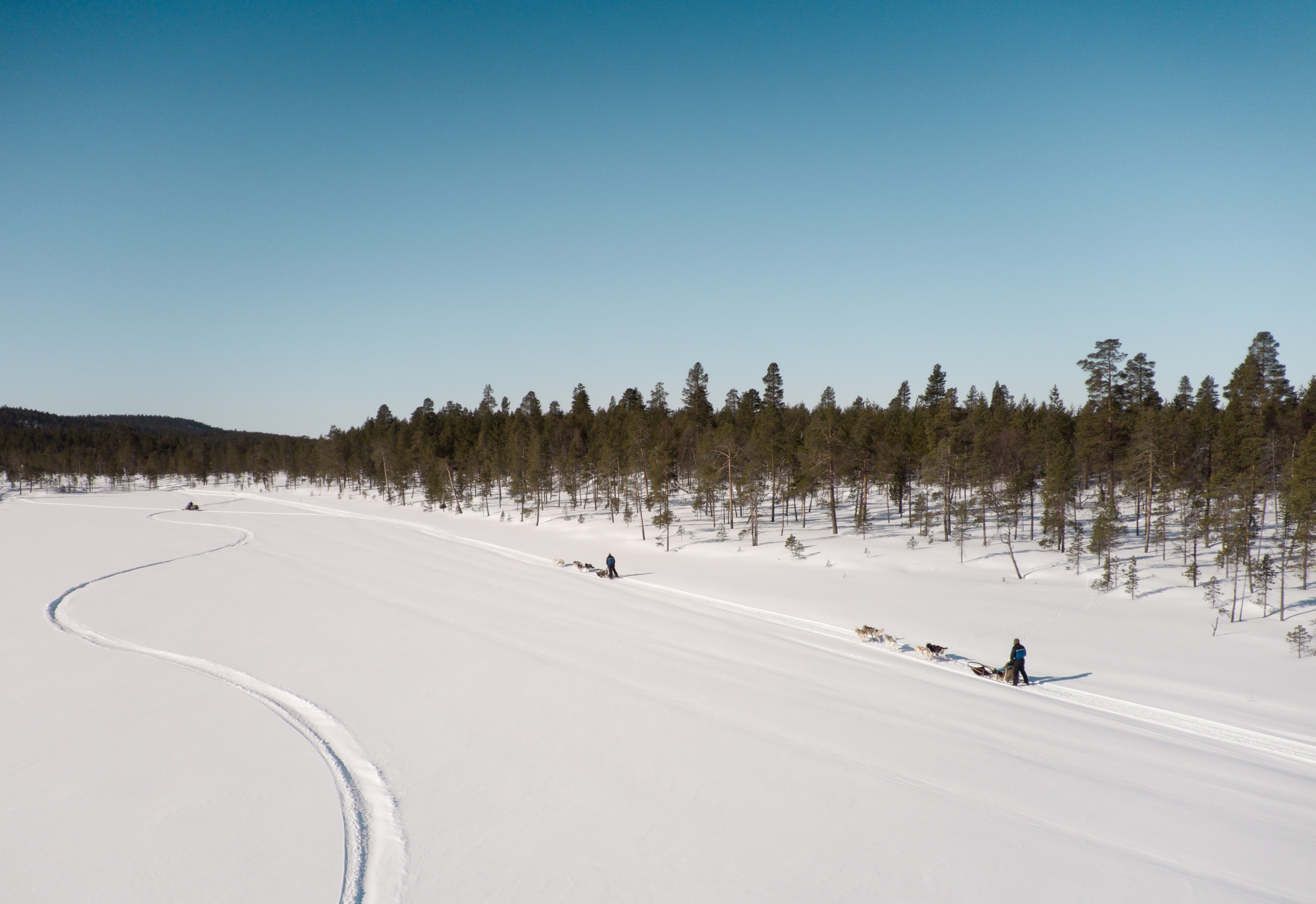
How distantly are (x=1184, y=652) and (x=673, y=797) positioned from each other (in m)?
19.6

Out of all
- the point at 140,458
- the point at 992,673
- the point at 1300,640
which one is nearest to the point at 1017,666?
the point at 992,673

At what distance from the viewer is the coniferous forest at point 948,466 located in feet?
106

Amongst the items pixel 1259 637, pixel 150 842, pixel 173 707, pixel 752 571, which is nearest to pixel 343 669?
pixel 173 707

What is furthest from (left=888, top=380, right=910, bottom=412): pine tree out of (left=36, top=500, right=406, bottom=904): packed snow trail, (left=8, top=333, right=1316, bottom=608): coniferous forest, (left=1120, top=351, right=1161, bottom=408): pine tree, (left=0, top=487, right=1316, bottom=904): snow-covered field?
(left=36, top=500, right=406, bottom=904): packed snow trail

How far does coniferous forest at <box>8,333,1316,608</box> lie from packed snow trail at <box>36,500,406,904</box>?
29004mm

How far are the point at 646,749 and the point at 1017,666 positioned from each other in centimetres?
1133

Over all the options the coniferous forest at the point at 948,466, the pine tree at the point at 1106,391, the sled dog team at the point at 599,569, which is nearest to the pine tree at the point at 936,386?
→ the coniferous forest at the point at 948,466

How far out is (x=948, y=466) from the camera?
129 ft

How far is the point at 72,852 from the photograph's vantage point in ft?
29.9

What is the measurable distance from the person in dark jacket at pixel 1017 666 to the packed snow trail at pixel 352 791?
52.6 ft

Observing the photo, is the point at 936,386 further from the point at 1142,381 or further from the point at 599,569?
the point at 599,569

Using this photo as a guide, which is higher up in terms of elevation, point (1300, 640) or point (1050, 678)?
point (1300, 640)

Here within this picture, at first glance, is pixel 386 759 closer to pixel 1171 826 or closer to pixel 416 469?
pixel 1171 826

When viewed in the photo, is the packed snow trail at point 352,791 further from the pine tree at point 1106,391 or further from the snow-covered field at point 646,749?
the pine tree at point 1106,391
